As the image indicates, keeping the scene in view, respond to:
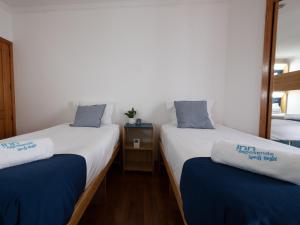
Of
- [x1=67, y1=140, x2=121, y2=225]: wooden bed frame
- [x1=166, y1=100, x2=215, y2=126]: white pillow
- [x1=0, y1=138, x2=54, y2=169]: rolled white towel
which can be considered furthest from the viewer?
[x1=166, y1=100, x2=215, y2=126]: white pillow

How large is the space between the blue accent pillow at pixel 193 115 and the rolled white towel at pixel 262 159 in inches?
47.2

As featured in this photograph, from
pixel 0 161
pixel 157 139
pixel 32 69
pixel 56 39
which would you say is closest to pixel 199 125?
pixel 157 139

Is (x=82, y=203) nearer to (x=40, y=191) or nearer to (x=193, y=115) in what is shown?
(x=40, y=191)

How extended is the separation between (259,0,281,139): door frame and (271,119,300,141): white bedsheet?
59mm

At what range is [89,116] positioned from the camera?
7.27 feet

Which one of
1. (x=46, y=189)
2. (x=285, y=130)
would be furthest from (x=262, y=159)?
(x=285, y=130)

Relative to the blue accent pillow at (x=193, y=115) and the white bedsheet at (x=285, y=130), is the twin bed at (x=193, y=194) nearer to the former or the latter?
the blue accent pillow at (x=193, y=115)

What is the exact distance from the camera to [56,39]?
2637 millimetres

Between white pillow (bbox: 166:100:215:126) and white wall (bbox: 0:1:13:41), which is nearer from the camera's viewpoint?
white pillow (bbox: 166:100:215:126)

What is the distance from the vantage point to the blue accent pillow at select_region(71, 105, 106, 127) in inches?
85.4

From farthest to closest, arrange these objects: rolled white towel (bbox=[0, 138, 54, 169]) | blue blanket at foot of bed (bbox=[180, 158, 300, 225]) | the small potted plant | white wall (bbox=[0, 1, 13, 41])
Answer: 1. white wall (bbox=[0, 1, 13, 41])
2. the small potted plant
3. rolled white towel (bbox=[0, 138, 54, 169])
4. blue blanket at foot of bed (bbox=[180, 158, 300, 225])

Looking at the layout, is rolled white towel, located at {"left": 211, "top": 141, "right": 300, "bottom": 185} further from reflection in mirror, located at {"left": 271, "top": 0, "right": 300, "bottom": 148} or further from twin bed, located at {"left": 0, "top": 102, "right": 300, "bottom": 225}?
reflection in mirror, located at {"left": 271, "top": 0, "right": 300, "bottom": 148}

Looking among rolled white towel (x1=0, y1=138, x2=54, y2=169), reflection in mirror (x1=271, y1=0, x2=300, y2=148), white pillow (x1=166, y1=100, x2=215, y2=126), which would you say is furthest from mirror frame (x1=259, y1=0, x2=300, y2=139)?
rolled white towel (x1=0, y1=138, x2=54, y2=169)

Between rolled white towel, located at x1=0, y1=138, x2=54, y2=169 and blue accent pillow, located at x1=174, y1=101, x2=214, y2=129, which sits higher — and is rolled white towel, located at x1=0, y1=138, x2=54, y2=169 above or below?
below
